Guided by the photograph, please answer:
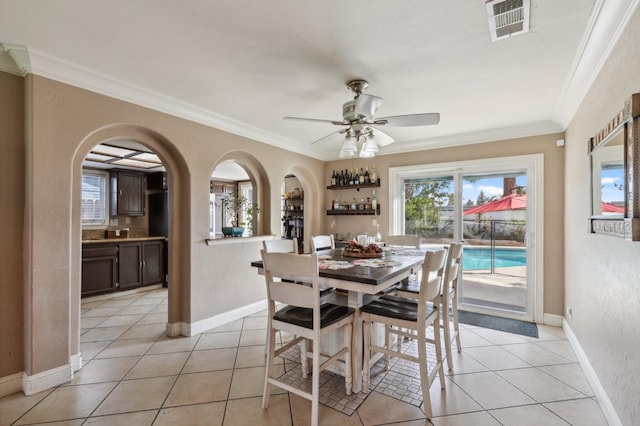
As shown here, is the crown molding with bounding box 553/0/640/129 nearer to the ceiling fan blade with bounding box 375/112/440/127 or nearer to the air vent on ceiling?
the air vent on ceiling

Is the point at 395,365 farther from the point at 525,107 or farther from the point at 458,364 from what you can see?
the point at 525,107

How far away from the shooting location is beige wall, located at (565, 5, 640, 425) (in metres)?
1.56

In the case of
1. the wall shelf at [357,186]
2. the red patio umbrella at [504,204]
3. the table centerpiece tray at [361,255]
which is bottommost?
the table centerpiece tray at [361,255]

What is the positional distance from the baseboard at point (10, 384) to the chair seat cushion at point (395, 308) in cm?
260

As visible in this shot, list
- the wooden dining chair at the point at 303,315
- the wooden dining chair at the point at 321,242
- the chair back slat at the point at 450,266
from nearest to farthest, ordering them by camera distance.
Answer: the wooden dining chair at the point at 303,315
the chair back slat at the point at 450,266
the wooden dining chair at the point at 321,242

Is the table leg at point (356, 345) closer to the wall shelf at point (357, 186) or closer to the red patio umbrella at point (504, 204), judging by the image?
the red patio umbrella at point (504, 204)

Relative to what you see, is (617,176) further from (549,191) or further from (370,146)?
(549,191)

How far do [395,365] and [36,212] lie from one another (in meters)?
3.06

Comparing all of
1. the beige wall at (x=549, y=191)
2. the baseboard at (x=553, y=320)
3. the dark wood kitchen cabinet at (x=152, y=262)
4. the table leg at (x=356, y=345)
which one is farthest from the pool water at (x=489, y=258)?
the dark wood kitchen cabinet at (x=152, y=262)

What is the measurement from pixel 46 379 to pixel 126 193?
409 centimetres

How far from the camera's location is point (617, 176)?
1.77m

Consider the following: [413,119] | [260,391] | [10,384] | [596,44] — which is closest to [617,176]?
[596,44]

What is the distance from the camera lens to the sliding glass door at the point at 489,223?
12.3 ft

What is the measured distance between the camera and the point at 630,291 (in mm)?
1587
